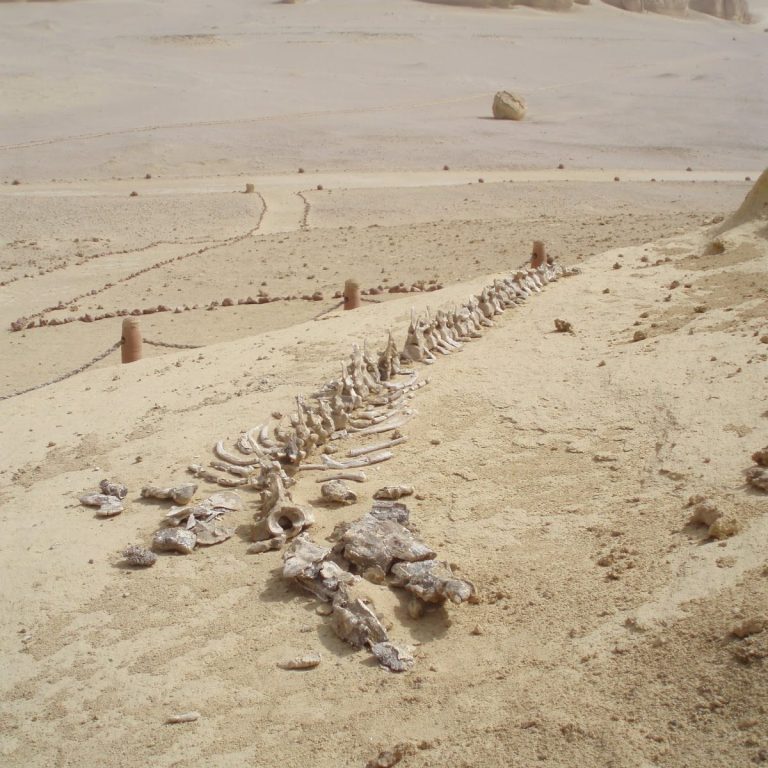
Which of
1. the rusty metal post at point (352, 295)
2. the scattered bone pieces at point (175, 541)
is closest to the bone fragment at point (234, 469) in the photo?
the scattered bone pieces at point (175, 541)

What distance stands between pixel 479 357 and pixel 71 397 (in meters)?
3.57

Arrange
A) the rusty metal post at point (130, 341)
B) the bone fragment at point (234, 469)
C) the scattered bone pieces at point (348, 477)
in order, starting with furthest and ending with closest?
the rusty metal post at point (130, 341)
the bone fragment at point (234, 469)
the scattered bone pieces at point (348, 477)

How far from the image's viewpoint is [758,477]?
15.1ft

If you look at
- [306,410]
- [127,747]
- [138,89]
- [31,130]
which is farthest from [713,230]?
[138,89]

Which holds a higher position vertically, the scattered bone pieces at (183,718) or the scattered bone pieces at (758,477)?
the scattered bone pieces at (758,477)

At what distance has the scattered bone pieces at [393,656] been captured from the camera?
401cm

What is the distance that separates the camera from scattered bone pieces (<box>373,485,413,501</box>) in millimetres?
5414

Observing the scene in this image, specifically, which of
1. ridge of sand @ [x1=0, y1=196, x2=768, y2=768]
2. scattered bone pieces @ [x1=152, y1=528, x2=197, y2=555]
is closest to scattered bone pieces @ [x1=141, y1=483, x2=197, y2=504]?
ridge of sand @ [x1=0, y1=196, x2=768, y2=768]

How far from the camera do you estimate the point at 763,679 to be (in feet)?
10.9

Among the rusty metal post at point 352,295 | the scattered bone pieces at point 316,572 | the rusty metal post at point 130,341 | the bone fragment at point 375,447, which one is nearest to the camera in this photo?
the scattered bone pieces at point 316,572

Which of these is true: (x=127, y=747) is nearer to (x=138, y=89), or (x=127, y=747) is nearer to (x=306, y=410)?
(x=306, y=410)

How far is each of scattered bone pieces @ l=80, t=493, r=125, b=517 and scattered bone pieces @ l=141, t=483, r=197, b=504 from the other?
0.57 ft

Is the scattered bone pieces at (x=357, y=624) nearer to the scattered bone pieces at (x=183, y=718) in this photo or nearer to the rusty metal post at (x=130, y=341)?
the scattered bone pieces at (x=183, y=718)

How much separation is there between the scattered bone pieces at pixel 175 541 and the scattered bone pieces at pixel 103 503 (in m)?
0.51
